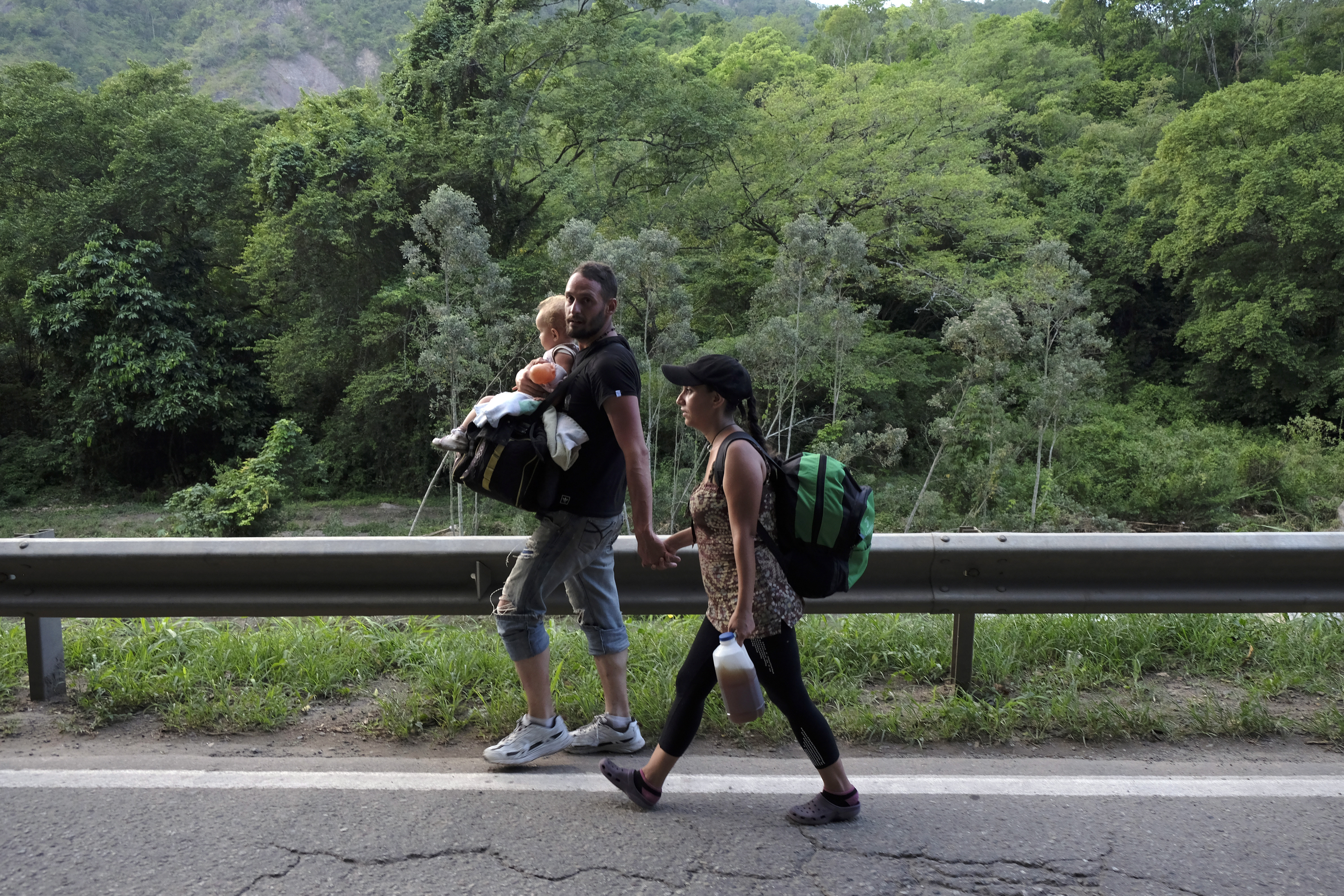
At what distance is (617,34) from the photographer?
2941 centimetres

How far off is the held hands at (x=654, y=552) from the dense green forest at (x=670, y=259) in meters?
18.1

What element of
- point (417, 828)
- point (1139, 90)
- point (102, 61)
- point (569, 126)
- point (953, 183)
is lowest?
point (417, 828)

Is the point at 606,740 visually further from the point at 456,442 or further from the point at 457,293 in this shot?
the point at 457,293

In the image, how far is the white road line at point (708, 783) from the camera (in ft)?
10.5

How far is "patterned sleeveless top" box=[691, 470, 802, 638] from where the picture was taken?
2.89 meters

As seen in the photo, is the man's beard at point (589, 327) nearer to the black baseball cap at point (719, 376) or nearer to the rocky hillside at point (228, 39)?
the black baseball cap at point (719, 376)

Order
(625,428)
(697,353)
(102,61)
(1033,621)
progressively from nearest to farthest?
(625,428) < (1033,621) < (697,353) < (102,61)

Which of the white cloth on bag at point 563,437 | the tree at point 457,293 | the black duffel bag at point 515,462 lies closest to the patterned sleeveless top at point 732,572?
the white cloth on bag at point 563,437

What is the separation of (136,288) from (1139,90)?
44.5 meters

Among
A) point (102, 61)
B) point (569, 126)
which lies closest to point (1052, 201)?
point (569, 126)

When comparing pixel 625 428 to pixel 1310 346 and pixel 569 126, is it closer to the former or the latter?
pixel 569 126

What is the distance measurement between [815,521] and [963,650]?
4.76 ft

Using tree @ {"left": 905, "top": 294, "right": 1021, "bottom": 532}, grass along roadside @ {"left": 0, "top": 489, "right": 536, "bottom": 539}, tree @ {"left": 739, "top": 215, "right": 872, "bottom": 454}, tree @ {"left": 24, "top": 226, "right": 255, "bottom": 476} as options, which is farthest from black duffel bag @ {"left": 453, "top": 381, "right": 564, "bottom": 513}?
tree @ {"left": 24, "top": 226, "right": 255, "bottom": 476}

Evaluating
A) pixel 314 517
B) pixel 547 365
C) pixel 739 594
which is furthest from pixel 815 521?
pixel 314 517
